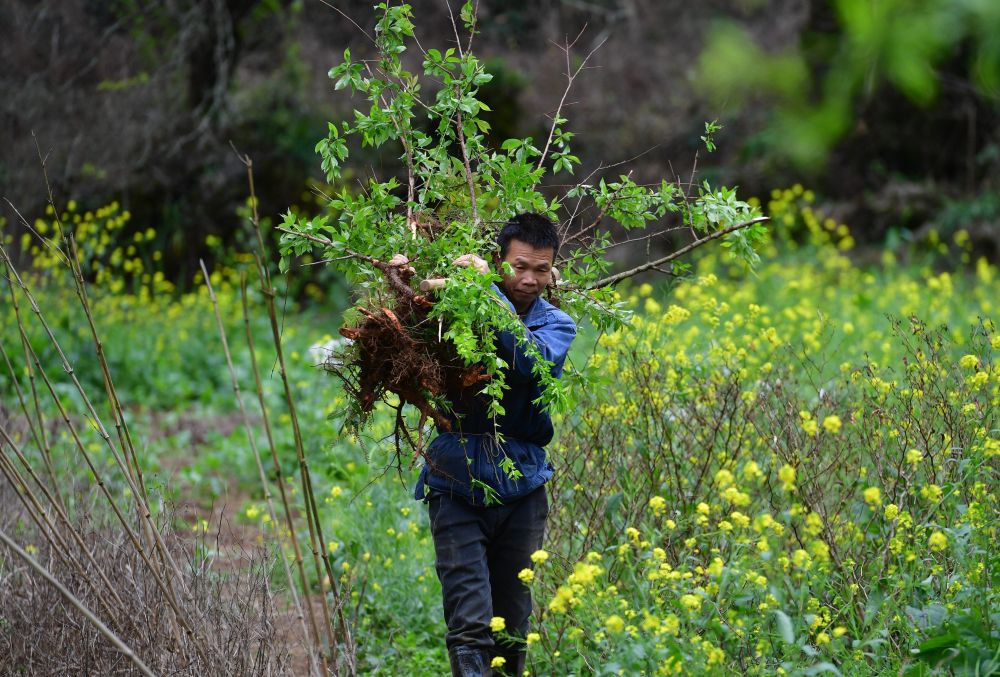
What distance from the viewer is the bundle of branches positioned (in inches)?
121

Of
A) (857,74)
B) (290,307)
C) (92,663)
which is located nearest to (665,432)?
(92,663)

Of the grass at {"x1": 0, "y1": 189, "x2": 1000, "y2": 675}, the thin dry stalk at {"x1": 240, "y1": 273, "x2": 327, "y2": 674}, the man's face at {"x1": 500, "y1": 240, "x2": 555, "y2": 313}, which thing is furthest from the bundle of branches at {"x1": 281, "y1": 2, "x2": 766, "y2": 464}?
the thin dry stalk at {"x1": 240, "y1": 273, "x2": 327, "y2": 674}

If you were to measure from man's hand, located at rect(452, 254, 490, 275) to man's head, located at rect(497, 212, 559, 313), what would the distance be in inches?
6.6

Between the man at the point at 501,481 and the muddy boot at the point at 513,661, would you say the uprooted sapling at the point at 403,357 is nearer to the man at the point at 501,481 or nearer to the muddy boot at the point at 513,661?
the man at the point at 501,481

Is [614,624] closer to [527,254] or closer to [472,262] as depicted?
[472,262]

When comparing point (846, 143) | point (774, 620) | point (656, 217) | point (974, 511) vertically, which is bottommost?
point (774, 620)

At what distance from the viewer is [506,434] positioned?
3430 millimetres

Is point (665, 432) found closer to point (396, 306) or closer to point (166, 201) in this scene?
point (396, 306)

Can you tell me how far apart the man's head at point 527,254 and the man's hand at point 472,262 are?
0.17 m

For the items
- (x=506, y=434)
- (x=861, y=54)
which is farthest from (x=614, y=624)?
(x=861, y=54)

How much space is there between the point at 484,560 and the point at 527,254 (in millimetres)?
952

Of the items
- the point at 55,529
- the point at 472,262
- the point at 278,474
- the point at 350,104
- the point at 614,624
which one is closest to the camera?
the point at 614,624

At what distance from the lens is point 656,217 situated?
12.4 feet

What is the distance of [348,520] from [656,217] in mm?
2109
